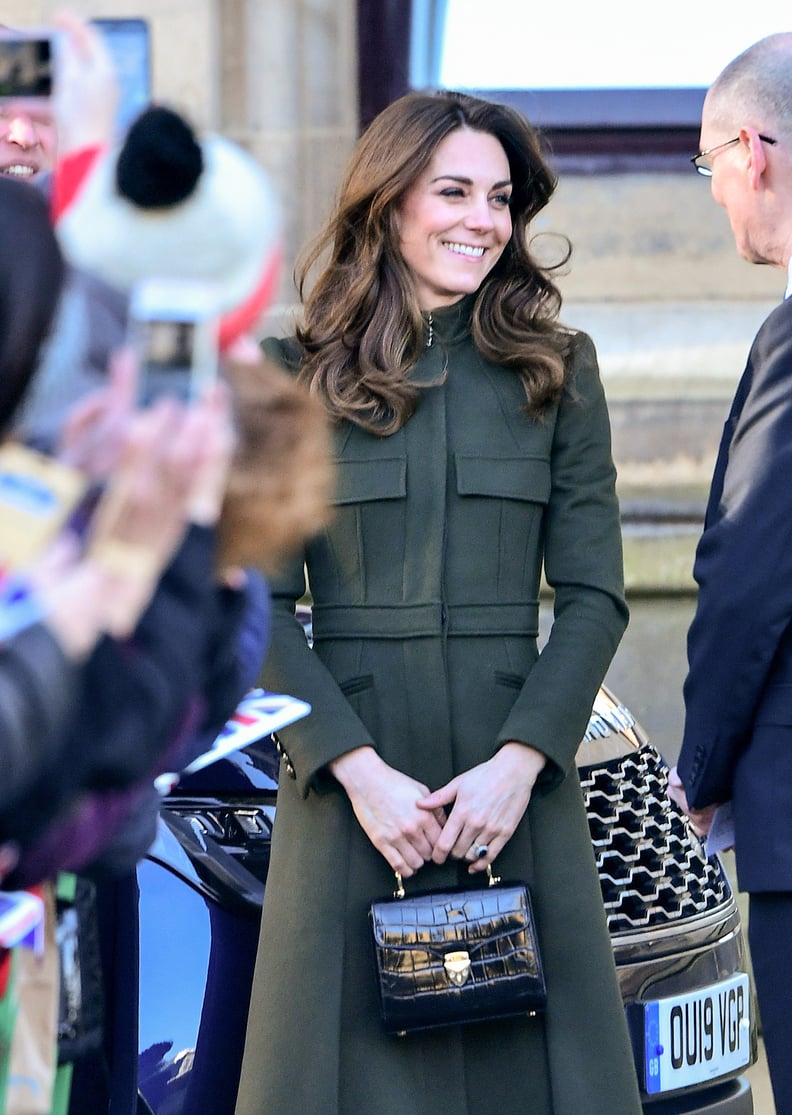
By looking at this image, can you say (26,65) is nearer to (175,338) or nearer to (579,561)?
(175,338)

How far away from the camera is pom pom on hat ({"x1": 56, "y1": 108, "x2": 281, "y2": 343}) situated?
54.8 inches

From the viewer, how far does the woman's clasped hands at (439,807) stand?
2.69 m

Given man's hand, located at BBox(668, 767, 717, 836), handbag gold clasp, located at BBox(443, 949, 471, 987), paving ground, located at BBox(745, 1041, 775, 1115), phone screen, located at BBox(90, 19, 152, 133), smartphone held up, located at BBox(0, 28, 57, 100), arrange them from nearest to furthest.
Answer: smartphone held up, located at BBox(0, 28, 57, 100) → handbag gold clasp, located at BBox(443, 949, 471, 987) → man's hand, located at BBox(668, 767, 717, 836) → paving ground, located at BBox(745, 1041, 775, 1115) → phone screen, located at BBox(90, 19, 152, 133)

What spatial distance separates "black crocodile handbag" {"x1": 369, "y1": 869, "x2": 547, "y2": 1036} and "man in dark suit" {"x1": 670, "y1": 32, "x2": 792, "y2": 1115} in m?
0.35

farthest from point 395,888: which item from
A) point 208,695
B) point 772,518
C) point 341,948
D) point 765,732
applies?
point 208,695

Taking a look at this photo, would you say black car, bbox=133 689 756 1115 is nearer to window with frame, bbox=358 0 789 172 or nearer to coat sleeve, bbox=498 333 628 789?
coat sleeve, bbox=498 333 628 789

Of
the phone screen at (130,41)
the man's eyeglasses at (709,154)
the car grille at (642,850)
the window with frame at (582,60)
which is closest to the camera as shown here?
the man's eyeglasses at (709,154)

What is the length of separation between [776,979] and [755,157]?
1.33 m

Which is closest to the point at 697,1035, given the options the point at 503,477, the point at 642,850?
the point at 642,850

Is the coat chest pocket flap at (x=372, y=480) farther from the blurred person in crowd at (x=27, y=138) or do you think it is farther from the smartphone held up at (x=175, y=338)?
the smartphone held up at (x=175, y=338)

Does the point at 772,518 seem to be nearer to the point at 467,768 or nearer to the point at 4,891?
the point at 467,768

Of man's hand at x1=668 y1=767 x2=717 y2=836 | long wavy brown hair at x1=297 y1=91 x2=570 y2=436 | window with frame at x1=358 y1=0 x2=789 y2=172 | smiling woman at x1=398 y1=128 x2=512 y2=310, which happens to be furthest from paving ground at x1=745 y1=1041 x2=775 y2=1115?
window with frame at x1=358 y1=0 x2=789 y2=172

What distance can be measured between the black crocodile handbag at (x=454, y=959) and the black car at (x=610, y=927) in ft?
1.39

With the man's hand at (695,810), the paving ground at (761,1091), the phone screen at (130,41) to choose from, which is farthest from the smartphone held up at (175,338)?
the phone screen at (130,41)
